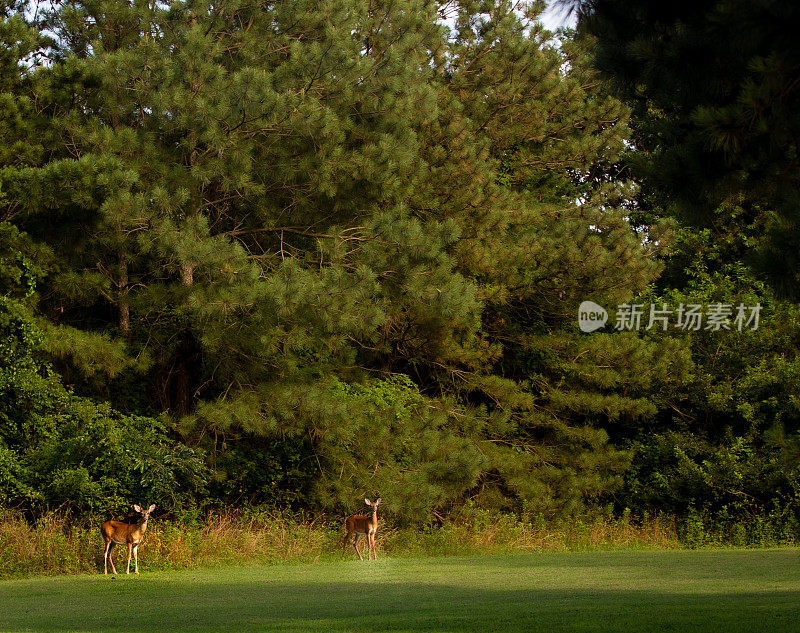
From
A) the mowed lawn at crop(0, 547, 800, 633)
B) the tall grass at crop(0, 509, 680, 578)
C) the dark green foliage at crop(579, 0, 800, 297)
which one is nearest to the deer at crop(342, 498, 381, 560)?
the tall grass at crop(0, 509, 680, 578)

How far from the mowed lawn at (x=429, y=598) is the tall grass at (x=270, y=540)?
4.58 feet

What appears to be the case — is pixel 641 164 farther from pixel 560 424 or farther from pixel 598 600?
pixel 560 424

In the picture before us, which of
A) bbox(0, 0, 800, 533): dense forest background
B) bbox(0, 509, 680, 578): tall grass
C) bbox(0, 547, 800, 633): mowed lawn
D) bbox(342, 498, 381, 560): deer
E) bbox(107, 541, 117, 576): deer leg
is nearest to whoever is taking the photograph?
bbox(0, 547, 800, 633): mowed lawn

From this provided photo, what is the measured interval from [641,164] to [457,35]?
20.1 metres

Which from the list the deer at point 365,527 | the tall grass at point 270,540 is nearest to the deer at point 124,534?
the tall grass at point 270,540

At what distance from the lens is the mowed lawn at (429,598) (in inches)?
319

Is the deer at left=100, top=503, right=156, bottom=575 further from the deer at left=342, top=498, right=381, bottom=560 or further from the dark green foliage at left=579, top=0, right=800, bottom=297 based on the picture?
the dark green foliage at left=579, top=0, right=800, bottom=297

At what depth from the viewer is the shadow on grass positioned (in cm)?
790

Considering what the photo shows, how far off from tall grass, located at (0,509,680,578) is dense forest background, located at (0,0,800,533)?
2.04 feet

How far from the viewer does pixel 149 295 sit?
20.5 metres

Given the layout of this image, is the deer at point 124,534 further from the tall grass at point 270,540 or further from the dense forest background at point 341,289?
the dense forest background at point 341,289

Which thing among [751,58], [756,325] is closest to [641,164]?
[751,58]

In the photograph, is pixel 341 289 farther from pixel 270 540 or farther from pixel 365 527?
pixel 270 540

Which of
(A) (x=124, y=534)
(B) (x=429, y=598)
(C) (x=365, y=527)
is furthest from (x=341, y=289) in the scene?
(B) (x=429, y=598)
